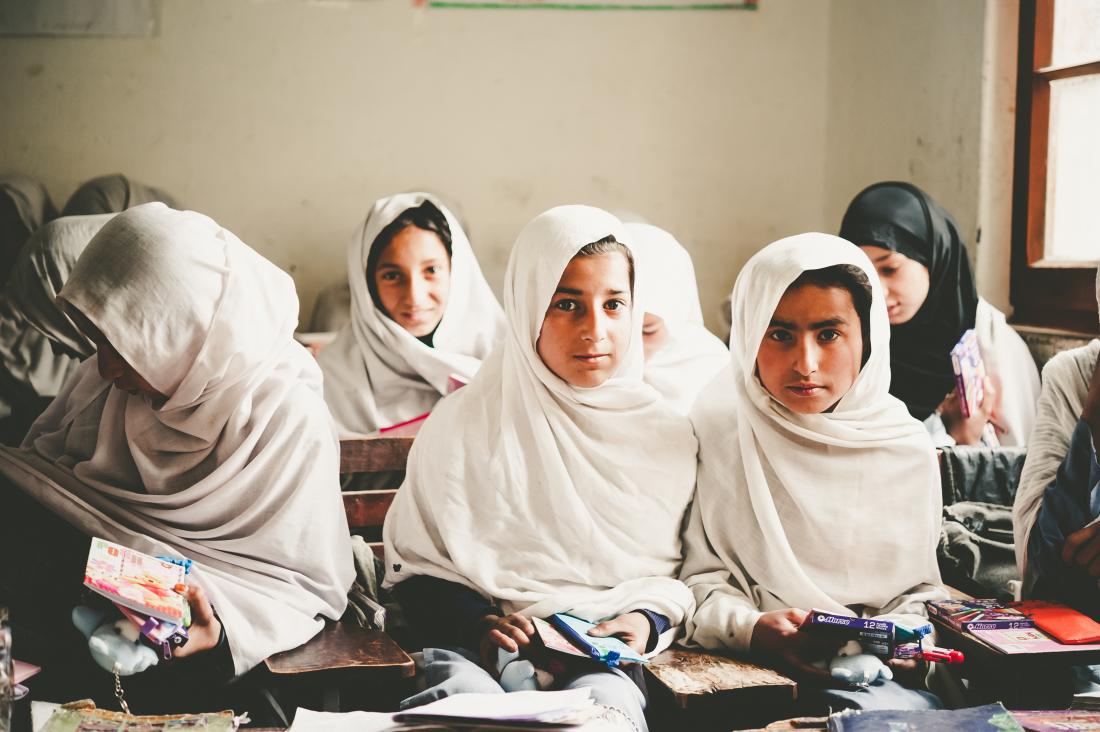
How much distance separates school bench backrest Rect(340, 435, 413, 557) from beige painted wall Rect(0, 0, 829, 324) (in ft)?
6.99

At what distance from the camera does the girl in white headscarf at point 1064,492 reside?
2.15 m

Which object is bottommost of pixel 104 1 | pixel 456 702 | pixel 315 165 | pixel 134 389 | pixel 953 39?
pixel 456 702

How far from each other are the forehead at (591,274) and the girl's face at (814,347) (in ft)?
1.22

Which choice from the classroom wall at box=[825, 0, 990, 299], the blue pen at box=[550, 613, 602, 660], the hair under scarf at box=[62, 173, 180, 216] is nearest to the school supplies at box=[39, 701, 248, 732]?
the blue pen at box=[550, 613, 602, 660]

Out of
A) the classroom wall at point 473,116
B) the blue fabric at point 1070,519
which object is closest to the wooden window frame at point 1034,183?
the classroom wall at point 473,116

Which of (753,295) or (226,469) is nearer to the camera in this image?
(226,469)

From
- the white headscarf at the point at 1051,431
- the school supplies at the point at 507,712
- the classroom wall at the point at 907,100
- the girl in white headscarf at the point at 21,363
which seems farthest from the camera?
the girl in white headscarf at the point at 21,363

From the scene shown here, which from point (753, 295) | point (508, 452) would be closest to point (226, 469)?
point (508, 452)

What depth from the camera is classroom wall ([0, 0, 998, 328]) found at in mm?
4574

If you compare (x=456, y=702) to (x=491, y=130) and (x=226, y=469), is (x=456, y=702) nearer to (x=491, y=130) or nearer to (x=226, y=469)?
(x=226, y=469)

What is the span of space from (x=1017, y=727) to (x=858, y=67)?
3.54m

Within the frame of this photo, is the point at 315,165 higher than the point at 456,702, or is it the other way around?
the point at 315,165

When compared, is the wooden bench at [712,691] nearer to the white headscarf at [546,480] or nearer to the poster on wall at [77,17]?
the white headscarf at [546,480]

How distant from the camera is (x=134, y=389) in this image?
219 centimetres
